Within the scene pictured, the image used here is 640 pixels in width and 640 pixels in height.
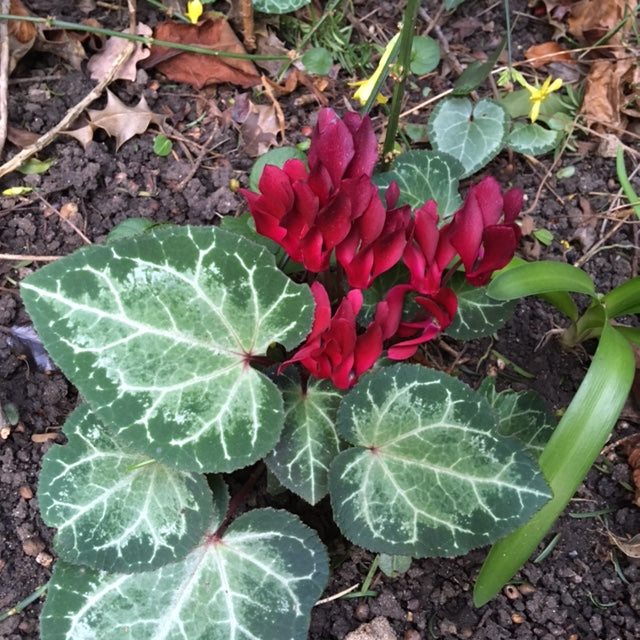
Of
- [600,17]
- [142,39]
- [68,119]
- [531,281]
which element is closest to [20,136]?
[68,119]

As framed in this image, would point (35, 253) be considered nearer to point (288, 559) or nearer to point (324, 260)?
point (324, 260)

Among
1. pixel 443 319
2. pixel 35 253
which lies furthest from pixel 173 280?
pixel 35 253

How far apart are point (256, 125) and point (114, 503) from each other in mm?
907

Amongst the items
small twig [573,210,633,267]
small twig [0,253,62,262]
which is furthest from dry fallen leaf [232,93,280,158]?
small twig [573,210,633,267]

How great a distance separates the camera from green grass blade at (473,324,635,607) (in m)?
1.06

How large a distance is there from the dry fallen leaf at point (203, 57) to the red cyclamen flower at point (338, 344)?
80 cm

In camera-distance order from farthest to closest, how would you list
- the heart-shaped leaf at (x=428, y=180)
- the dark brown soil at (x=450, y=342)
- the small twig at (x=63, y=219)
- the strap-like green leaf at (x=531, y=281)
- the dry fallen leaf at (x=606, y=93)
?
the dry fallen leaf at (x=606, y=93), the small twig at (x=63, y=219), the heart-shaped leaf at (x=428, y=180), the dark brown soil at (x=450, y=342), the strap-like green leaf at (x=531, y=281)

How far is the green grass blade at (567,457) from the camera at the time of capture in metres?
1.06

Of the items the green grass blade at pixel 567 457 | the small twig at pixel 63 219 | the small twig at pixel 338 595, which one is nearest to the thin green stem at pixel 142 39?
the small twig at pixel 63 219

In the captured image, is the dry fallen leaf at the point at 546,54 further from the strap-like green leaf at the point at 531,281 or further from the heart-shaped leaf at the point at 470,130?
the strap-like green leaf at the point at 531,281

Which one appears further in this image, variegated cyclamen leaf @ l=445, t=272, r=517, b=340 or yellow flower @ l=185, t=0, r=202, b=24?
yellow flower @ l=185, t=0, r=202, b=24

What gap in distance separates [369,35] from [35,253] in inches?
36.5

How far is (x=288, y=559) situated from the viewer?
1.07m

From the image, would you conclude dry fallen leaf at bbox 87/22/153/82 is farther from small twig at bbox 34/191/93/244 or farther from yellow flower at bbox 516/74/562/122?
yellow flower at bbox 516/74/562/122
